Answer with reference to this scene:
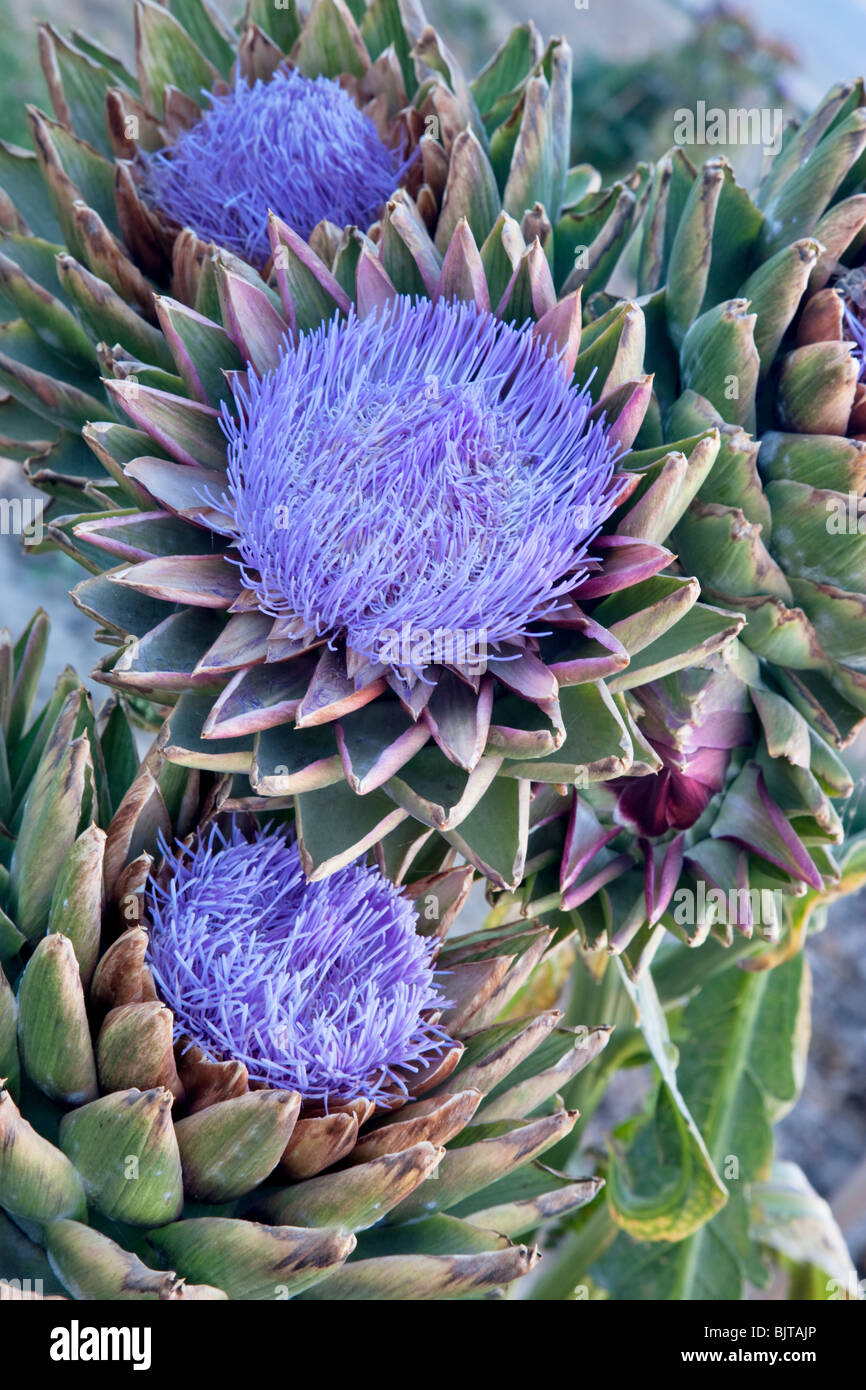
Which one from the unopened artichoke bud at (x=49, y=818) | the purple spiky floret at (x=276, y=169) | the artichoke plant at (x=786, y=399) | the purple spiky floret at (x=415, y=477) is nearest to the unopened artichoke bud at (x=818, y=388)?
the artichoke plant at (x=786, y=399)

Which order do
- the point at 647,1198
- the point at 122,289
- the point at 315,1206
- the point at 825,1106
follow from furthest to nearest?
the point at 825,1106 < the point at 647,1198 < the point at 122,289 < the point at 315,1206

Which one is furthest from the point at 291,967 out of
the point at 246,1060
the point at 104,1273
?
the point at 104,1273

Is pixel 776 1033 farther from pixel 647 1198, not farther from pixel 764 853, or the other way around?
Answer: pixel 764 853

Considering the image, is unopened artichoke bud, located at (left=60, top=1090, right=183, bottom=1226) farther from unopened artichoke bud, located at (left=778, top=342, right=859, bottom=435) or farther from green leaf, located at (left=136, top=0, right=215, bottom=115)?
green leaf, located at (left=136, top=0, right=215, bottom=115)

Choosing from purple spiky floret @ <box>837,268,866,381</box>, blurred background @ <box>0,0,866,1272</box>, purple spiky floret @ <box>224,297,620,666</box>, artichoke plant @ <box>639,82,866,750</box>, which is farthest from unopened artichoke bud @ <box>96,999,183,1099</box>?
blurred background @ <box>0,0,866,1272</box>

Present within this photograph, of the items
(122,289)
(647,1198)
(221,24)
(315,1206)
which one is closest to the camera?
(315,1206)

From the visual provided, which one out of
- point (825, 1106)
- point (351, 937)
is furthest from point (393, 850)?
point (825, 1106)
